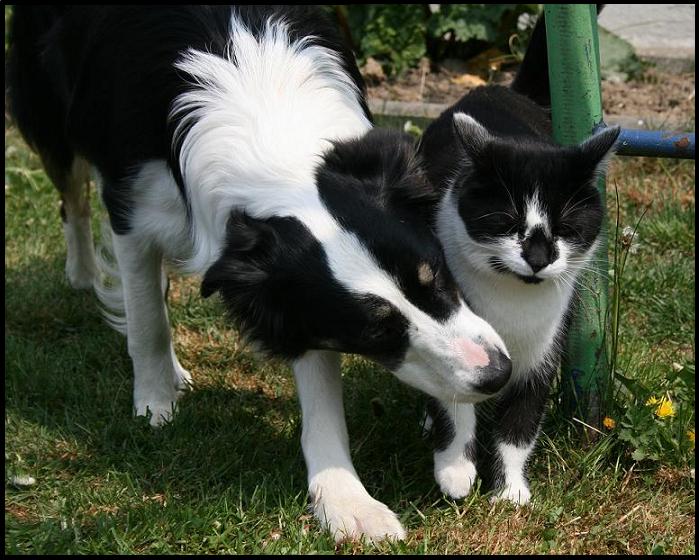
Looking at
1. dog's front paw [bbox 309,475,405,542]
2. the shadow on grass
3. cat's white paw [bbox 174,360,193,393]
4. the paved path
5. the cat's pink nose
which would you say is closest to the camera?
the cat's pink nose

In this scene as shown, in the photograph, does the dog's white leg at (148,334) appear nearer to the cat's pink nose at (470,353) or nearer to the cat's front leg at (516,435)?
the cat's front leg at (516,435)

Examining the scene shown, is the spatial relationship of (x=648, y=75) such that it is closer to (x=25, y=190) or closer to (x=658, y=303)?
(x=658, y=303)

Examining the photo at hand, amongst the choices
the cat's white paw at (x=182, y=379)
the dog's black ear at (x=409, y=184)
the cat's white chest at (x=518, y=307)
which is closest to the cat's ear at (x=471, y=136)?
the dog's black ear at (x=409, y=184)

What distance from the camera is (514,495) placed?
10.2 feet

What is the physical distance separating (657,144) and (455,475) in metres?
1.17

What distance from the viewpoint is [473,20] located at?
21.5 feet

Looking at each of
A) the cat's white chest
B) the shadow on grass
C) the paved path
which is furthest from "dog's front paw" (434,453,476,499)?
the paved path

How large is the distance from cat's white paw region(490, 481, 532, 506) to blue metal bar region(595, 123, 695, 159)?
1076 millimetres

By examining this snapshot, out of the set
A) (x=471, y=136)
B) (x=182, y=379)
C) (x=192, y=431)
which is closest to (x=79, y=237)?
(x=182, y=379)

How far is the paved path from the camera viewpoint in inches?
263

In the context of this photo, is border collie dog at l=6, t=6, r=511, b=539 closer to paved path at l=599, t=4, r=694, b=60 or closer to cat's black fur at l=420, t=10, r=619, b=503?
cat's black fur at l=420, t=10, r=619, b=503

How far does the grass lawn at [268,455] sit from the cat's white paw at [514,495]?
1.1 inches

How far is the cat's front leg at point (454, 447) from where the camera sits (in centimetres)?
304

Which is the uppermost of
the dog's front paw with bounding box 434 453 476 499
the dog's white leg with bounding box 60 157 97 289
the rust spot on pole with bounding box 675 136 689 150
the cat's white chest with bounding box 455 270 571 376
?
the rust spot on pole with bounding box 675 136 689 150
